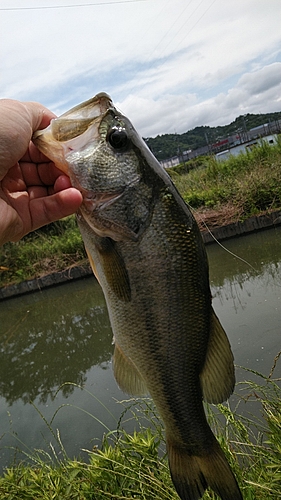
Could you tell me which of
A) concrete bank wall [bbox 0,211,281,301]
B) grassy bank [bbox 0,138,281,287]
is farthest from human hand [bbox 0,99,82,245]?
grassy bank [bbox 0,138,281,287]

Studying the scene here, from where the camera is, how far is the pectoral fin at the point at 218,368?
1485 millimetres

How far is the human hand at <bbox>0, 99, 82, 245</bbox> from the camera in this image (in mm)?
1595

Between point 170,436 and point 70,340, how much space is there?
217 inches

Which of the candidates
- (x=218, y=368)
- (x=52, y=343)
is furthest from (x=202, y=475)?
(x=52, y=343)

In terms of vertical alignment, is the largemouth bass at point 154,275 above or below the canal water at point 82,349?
→ above

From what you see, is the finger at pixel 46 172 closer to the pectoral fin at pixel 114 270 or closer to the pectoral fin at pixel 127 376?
the pectoral fin at pixel 114 270

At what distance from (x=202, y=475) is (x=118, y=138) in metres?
1.28

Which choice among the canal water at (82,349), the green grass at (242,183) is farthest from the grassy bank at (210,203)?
the canal water at (82,349)

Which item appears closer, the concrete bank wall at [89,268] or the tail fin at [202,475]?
the tail fin at [202,475]

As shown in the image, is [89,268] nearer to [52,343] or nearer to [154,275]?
[52,343]

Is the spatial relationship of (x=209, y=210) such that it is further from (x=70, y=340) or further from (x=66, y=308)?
(x=70, y=340)

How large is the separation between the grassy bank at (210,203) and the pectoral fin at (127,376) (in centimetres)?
855

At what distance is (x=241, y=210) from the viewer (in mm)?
10031

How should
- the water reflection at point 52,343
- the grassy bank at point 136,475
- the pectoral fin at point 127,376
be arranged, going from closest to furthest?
the pectoral fin at point 127,376 < the grassy bank at point 136,475 < the water reflection at point 52,343
